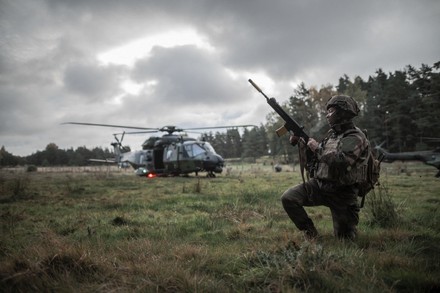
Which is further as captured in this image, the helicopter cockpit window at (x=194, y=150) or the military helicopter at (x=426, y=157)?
the helicopter cockpit window at (x=194, y=150)

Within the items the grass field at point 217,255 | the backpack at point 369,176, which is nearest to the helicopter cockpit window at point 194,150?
the grass field at point 217,255

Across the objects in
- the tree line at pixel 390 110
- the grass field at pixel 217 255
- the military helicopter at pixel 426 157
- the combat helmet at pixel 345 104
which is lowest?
the grass field at pixel 217 255

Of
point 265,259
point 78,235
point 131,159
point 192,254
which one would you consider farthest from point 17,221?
point 131,159

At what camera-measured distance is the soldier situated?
3.31m

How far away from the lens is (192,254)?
2986 mm

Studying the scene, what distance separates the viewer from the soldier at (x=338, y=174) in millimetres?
3314

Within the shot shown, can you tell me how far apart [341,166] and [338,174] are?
120mm

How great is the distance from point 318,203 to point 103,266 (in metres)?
2.72

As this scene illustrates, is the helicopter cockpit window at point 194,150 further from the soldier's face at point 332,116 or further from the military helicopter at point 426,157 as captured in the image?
the soldier's face at point 332,116

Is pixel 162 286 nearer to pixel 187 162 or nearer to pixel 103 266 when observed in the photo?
pixel 103 266

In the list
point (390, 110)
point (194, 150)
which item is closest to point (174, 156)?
point (194, 150)

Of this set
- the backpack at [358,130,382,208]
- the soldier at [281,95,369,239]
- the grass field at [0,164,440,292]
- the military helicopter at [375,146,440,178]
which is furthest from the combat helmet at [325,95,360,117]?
the military helicopter at [375,146,440,178]

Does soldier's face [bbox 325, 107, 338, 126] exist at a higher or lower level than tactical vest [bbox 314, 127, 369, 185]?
higher

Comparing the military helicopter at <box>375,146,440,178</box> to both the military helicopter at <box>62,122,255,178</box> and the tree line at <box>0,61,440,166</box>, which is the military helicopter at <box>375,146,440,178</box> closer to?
the military helicopter at <box>62,122,255,178</box>
